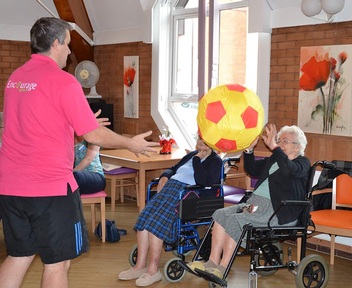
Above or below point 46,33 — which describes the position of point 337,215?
below

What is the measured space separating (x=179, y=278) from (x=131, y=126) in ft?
12.1

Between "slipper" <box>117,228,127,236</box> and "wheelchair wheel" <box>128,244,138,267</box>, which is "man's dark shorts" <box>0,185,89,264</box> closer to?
"wheelchair wheel" <box>128,244,138,267</box>

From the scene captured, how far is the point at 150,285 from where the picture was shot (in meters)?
4.31

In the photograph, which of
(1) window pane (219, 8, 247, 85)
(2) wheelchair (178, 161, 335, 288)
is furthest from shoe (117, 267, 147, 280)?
(1) window pane (219, 8, 247, 85)

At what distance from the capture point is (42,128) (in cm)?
286

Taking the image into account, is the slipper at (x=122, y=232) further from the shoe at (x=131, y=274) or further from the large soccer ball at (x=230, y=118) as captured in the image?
the large soccer ball at (x=230, y=118)

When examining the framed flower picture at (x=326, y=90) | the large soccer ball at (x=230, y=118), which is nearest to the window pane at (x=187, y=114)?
the framed flower picture at (x=326, y=90)

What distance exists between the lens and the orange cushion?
4.45 metres

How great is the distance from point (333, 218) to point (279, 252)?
0.58m

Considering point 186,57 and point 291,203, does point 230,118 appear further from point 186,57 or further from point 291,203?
point 186,57

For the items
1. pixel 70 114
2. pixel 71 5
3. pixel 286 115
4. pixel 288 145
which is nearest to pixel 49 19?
pixel 70 114

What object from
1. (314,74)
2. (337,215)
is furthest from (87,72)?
(337,215)

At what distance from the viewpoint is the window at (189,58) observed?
6.47m

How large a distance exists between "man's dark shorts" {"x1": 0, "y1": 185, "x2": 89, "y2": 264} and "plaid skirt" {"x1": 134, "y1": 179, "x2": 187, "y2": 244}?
4.47 ft
